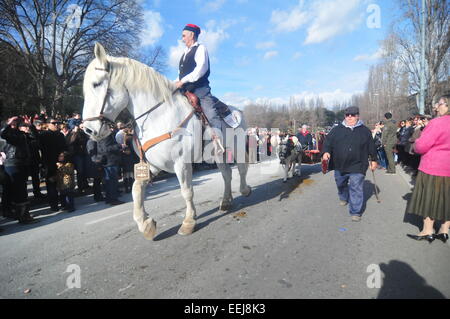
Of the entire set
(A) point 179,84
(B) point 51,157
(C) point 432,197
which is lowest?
(C) point 432,197

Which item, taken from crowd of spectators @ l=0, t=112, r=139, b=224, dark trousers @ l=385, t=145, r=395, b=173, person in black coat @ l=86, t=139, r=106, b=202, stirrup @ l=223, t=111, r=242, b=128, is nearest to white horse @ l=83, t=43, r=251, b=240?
stirrup @ l=223, t=111, r=242, b=128

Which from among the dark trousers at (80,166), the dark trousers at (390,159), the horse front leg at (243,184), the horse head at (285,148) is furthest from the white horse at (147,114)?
the dark trousers at (390,159)

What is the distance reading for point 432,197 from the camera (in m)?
3.23

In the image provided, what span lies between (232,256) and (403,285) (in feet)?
5.65

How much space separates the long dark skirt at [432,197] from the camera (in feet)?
10.3

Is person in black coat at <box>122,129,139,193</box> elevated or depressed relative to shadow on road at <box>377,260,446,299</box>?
elevated

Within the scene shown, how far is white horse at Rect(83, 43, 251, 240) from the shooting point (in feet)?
9.59

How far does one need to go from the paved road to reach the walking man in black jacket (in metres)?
0.43

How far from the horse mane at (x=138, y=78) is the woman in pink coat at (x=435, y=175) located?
3.43 metres

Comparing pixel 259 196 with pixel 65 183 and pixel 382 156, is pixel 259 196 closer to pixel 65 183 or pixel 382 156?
pixel 65 183

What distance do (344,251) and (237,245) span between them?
133 centimetres

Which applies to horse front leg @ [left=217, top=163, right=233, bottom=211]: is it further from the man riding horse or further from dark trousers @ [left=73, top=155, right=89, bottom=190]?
dark trousers @ [left=73, top=155, right=89, bottom=190]

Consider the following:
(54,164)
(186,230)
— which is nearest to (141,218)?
(186,230)

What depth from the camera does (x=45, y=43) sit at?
1739 cm
